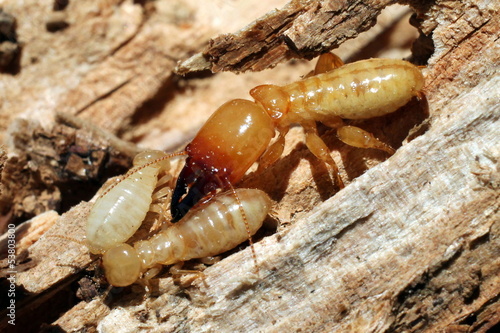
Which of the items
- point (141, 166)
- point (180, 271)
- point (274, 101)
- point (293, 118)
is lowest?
point (180, 271)

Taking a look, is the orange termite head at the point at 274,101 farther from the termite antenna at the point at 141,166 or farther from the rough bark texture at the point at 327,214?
the termite antenna at the point at 141,166

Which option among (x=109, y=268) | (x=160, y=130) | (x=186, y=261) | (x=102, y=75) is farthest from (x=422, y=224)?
(x=102, y=75)

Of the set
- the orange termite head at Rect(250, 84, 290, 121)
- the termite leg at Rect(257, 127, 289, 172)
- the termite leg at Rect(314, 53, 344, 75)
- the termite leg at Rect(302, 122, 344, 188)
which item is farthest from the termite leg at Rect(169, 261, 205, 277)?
the termite leg at Rect(314, 53, 344, 75)

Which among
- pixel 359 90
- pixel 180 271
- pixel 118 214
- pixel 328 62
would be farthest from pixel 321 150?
pixel 118 214

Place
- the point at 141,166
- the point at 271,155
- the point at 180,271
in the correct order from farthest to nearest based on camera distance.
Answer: the point at 141,166 → the point at 271,155 → the point at 180,271

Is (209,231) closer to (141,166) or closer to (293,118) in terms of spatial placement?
(141,166)

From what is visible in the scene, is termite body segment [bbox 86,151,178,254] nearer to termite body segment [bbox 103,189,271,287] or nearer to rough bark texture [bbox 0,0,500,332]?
termite body segment [bbox 103,189,271,287]

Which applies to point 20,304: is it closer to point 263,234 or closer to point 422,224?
point 263,234
